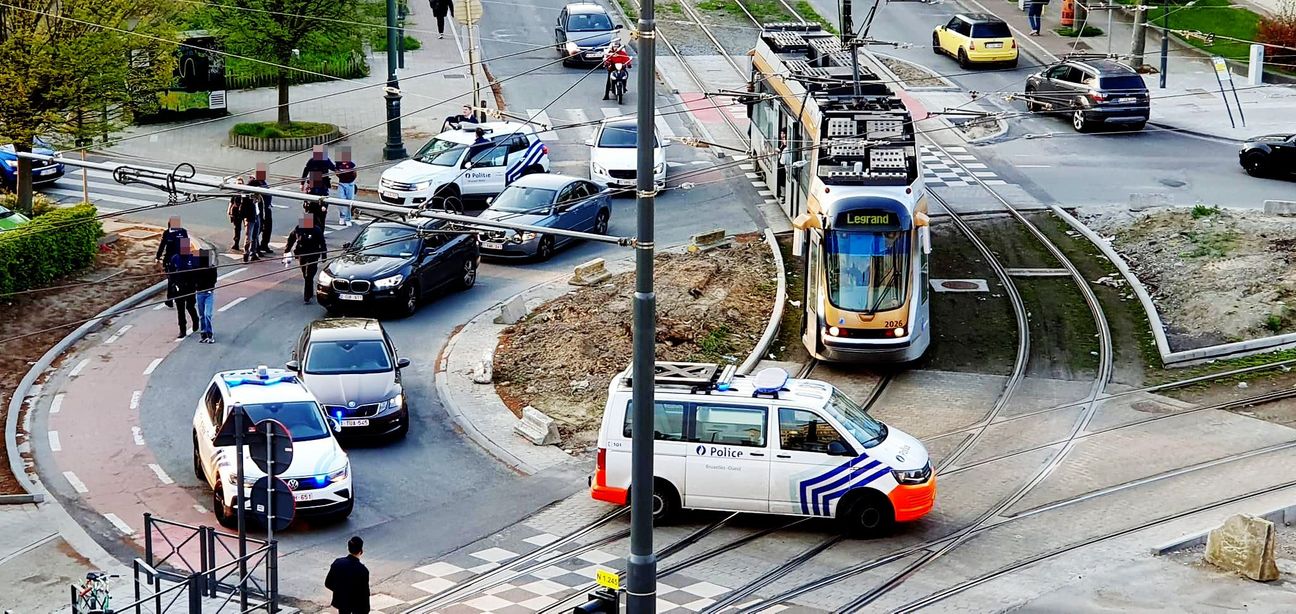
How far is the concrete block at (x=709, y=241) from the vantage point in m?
32.9

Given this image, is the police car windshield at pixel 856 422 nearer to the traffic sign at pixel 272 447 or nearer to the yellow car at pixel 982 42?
the traffic sign at pixel 272 447

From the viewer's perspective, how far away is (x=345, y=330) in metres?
24.9

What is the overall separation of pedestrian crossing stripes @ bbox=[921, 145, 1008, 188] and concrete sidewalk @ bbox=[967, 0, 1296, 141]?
6032 mm

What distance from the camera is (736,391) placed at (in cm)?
2042

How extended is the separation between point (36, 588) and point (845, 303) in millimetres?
12366

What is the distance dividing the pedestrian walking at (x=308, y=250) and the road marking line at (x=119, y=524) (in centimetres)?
927

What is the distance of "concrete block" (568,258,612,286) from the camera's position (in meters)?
30.9

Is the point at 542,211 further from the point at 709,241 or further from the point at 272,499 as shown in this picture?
the point at 272,499

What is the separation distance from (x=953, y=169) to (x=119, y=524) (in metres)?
23.4

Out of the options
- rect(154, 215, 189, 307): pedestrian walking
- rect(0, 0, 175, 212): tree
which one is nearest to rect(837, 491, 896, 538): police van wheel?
rect(154, 215, 189, 307): pedestrian walking

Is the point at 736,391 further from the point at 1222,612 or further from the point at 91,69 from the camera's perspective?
the point at 91,69

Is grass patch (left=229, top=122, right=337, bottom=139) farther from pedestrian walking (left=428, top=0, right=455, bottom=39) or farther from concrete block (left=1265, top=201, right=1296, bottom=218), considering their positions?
concrete block (left=1265, top=201, right=1296, bottom=218)

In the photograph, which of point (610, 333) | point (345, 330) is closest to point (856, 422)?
point (610, 333)

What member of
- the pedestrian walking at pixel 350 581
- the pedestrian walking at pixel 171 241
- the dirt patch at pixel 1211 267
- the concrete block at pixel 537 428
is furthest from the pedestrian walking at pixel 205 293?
the dirt patch at pixel 1211 267
